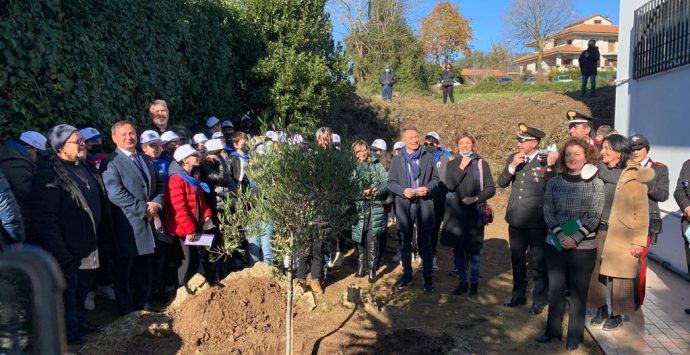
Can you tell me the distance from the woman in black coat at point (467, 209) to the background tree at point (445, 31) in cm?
4145

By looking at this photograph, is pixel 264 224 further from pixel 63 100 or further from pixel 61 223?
pixel 63 100

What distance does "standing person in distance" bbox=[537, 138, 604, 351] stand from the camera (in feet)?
15.2

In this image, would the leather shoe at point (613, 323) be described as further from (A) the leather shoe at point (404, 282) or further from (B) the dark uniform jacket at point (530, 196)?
(A) the leather shoe at point (404, 282)

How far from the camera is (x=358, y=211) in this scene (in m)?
4.32

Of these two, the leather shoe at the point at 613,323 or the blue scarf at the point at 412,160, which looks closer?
the leather shoe at the point at 613,323

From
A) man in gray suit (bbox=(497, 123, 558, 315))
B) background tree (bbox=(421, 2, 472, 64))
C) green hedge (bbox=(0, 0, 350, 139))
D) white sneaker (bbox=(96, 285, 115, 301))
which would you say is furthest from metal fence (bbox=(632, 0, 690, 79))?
background tree (bbox=(421, 2, 472, 64))

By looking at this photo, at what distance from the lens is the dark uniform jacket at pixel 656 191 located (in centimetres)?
553

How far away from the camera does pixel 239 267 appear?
284 inches

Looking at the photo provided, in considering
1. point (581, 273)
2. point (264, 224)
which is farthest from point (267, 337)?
point (581, 273)

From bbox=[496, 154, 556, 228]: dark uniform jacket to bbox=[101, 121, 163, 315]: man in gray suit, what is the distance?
3819 millimetres

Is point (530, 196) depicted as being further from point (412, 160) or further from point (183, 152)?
point (183, 152)

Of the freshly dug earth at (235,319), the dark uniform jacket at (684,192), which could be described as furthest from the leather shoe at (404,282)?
the dark uniform jacket at (684,192)

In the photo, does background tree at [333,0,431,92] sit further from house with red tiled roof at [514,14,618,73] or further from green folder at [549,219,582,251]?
house with red tiled roof at [514,14,618,73]

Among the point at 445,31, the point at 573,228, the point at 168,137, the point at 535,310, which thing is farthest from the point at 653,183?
the point at 445,31
